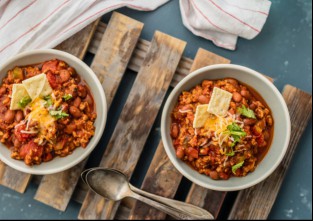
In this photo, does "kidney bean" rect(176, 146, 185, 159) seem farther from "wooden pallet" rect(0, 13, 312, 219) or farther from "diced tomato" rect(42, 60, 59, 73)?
"diced tomato" rect(42, 60, 59, 73)

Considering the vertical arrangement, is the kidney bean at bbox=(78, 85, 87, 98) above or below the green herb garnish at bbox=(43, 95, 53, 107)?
above

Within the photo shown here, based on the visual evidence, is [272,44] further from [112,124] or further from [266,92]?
[112,124]

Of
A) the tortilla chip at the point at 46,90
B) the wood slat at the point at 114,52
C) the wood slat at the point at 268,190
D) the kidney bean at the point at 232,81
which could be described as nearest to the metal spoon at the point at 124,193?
the wood slat at the point at 114,52

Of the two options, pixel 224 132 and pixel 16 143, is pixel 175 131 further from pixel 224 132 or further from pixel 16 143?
pixel 16 143

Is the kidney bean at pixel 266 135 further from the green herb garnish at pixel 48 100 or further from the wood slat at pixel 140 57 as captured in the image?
the green herb garnish at pixel 48 100

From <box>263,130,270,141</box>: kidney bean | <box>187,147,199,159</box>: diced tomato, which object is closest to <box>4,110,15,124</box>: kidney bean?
<box>187,147,199,159</box>: diced tomato
